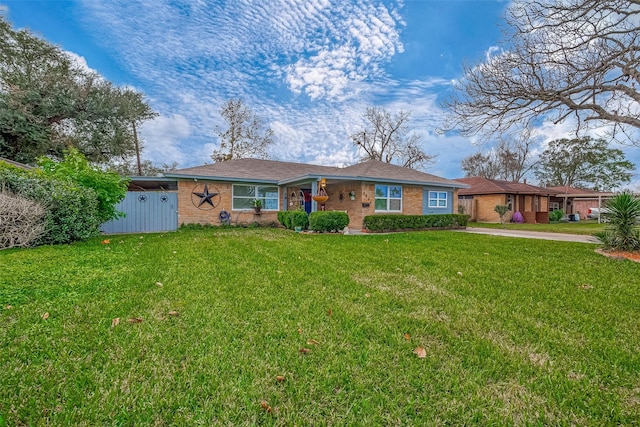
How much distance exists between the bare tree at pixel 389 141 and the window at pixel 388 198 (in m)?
14.8

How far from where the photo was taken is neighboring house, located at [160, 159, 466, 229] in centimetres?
1352

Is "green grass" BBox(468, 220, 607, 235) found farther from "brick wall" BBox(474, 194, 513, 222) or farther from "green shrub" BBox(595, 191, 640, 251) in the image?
"green shrub" BBox(595, 191, 640, 251)

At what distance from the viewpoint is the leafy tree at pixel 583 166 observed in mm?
31656

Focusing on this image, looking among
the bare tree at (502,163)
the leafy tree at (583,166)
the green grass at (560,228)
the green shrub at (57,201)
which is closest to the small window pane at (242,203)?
the green shrub at (57,201)

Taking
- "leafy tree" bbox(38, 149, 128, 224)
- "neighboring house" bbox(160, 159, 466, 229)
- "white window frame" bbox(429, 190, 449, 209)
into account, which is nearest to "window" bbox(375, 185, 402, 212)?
"neighboring house" bbox(160, 159, 466, 229)

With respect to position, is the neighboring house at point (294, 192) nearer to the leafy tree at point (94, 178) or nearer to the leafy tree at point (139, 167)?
the leafy tree at point (94, 178)

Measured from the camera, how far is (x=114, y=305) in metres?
3.39

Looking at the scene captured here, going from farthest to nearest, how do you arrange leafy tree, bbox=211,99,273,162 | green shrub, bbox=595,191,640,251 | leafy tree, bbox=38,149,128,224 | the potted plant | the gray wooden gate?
leafy tree, bbox=211,99,273,162
the potted plant
the gray wooden gate
leafy tree, bbox=38,149,128,224
green shrub, bbox=595,191,640,251

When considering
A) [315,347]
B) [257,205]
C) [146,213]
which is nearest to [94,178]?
[146,213]

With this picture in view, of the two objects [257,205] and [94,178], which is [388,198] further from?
[94,178]

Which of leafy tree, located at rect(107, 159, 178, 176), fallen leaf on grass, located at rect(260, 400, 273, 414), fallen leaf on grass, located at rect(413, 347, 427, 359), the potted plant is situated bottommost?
fallen leaf on grass, located at rect(260, 400, 273, 414)

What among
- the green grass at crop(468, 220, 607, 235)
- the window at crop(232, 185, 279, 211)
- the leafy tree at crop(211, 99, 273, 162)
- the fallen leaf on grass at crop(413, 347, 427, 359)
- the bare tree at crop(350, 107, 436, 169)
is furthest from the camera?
the bare tree at crop(350, 107, 436, 169)

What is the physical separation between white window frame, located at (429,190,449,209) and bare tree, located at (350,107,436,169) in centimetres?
1273

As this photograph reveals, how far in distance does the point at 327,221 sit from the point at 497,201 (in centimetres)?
1720
